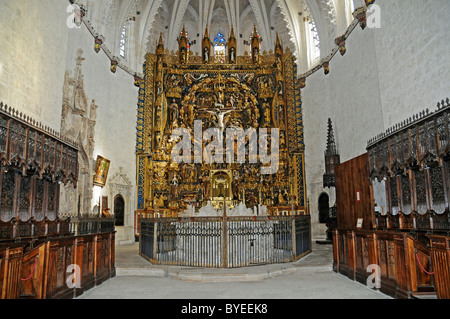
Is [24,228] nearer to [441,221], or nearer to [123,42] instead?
[441,221]

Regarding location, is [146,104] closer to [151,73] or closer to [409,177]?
[151,73]

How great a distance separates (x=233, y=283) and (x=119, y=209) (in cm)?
1171

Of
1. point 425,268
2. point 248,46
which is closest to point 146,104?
point 248,46

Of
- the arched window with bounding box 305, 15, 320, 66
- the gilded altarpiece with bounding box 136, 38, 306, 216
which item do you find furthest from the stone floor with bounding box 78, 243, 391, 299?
the arched window with bounding box 305, 15, 320, 66

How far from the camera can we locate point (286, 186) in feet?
66.4

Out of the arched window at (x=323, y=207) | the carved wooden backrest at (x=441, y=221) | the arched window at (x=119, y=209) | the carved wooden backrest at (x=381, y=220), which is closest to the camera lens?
the carved wooden backrest at (x=441, y=221)

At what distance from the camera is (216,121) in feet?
70.3

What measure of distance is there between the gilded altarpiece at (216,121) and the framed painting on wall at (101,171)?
3342 mm

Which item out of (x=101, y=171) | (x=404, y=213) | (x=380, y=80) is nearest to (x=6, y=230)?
(x=101, y=171)

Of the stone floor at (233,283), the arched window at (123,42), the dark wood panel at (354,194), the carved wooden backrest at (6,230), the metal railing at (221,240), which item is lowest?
the stone floor at (233,283)

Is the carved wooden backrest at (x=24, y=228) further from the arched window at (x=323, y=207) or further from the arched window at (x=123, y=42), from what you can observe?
the arched window at (x=323, y=207)

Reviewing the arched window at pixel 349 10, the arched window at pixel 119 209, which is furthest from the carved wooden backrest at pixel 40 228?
the arched window at pixel 349 10

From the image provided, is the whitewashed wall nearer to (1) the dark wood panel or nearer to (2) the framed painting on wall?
(2) the framed painting on wall

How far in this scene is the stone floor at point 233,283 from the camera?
686cm
